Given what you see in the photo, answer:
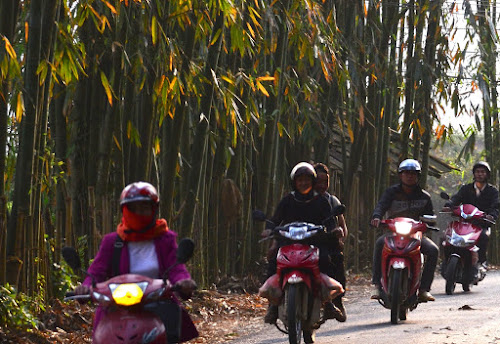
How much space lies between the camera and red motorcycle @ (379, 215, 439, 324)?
894 cm

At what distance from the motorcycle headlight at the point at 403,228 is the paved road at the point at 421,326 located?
75 centimetres

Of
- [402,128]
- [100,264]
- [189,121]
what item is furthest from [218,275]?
[100,264]

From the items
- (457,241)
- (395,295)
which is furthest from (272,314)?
(457,241)

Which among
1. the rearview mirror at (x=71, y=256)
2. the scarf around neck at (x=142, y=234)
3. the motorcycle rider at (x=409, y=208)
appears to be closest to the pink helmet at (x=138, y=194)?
the scarf around neck at (x=142, y=234)

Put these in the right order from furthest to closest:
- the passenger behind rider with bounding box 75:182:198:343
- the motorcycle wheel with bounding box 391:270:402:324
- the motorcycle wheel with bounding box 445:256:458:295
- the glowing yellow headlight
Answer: the motorcycle wheel with bounding box 445:256:458:295
the motorcycle wheel with bounding box 391:270:402:324
the passenger behind rider with bounding box 75:182:198:343
the glowing yellow headlight

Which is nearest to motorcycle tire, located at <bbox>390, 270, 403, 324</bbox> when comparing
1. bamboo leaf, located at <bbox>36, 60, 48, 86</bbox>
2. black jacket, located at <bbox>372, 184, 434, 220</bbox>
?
black jacket, located at <bbox>372, 184, 434, 220</bbox>

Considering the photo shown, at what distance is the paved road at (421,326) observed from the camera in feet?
25.2

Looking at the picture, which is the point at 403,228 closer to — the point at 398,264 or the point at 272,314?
the point at 398,264

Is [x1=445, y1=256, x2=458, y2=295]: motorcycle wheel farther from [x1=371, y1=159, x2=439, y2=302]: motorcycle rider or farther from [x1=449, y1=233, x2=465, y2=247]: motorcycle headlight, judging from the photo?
[x1=371, y1=159, x2=439, y2=302]: motorcycle rider

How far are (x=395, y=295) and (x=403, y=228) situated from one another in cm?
62

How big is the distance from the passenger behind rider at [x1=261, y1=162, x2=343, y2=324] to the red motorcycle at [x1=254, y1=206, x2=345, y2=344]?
209 millimetres

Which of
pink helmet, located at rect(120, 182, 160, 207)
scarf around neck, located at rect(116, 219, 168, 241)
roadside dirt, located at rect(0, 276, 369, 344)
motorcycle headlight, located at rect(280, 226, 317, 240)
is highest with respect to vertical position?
pink helmet, located at rect(120, 182, 160, 207)

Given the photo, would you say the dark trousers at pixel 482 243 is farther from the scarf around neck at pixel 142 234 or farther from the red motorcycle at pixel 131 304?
the red motorcycle at pixel 131 304

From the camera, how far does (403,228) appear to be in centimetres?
905
